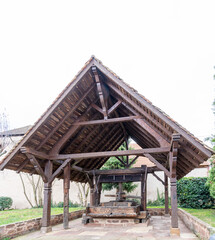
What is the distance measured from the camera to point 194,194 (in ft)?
40.1

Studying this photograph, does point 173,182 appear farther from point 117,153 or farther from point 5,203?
point 5,203

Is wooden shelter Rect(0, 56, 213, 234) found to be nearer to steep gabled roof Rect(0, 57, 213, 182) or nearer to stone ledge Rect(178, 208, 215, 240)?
steep gabled roof Rect(0, 57, 213, 182)

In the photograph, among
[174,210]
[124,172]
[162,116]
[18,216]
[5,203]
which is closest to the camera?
[162,116]

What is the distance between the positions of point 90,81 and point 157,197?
12166 millimetres

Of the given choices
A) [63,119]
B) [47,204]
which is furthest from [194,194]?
[63,119]

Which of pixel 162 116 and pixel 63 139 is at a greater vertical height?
pixel 162 116

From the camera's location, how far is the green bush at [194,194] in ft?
39.0

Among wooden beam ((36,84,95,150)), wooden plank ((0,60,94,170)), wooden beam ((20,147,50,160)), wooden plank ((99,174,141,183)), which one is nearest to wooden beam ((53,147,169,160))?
wooden beam ((20,147,50,160))

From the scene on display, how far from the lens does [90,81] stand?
8.02 m

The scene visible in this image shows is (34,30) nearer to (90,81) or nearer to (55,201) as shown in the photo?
(90,81)

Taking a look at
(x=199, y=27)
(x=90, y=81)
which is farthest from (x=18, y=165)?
(x=199, y=27)

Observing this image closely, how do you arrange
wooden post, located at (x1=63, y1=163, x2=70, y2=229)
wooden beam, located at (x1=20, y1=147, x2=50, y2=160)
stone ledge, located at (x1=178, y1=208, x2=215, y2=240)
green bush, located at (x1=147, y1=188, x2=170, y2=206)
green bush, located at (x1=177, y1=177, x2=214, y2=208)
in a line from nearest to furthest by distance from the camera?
stone ledge, located at (x1=178, y1=208, x2=215, y2=240) < wooden beam, located at (x1=20, y1=147, x2=50, y2=160) < wooden post, located at (x1=63, y1=163, x2=70, y2=229) < green bush, located at (x1=177, y1=177, x2=214, y2=208) < green bush, located at (x1=147, y1=188, x2=170, y2=206)

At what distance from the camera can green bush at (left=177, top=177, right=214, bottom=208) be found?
11898 millimetres

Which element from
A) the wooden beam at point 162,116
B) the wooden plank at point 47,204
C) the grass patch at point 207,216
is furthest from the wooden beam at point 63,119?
the grass patch at point 207,216
